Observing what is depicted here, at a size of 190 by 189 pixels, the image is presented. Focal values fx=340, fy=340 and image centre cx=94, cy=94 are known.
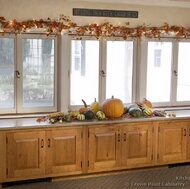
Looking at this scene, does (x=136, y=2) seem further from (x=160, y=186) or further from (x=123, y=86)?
(x=160, y=186)

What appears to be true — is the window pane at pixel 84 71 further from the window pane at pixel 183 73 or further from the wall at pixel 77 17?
the window pane at pixel 183 73

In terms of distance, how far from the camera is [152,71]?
18.1 feet

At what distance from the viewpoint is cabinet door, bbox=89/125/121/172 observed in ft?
14.8

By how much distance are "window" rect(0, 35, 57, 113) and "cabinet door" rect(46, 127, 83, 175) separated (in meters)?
0.80

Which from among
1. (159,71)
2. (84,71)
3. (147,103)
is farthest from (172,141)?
(84,71)

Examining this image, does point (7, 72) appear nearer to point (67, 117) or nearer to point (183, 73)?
point (67, 117)

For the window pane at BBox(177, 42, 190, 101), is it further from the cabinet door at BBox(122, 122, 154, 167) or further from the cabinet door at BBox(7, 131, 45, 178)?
the cabinet door at BBox(7, 131, 45, 178)

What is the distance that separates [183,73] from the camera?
5.79 meters

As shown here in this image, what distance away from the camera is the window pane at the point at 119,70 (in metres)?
5.28

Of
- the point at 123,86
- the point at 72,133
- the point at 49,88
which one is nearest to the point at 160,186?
the point at 72,133

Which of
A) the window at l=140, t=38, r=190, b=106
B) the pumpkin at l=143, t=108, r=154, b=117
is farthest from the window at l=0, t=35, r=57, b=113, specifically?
the window at l=140, t=38, r=190, b=106

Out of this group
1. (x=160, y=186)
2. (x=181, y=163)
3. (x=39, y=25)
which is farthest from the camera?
(x=181, y=163)

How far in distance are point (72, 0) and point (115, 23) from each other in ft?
2.40

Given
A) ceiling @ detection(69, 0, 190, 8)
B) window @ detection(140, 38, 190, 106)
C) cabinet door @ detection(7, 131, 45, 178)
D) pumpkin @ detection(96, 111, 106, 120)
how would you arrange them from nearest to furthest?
cabinet door @ detection(7, 131, 45, 178), pumpkin @ detection(96, 111, 106, 120), ceiling @ detection(69, 0, 190, 8), window @ detection(140, 38, 190, 106)
